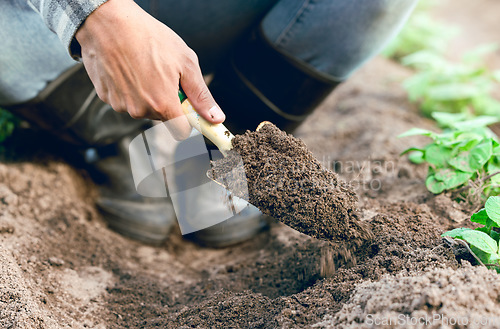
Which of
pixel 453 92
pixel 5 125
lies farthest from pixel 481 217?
pixel 5 125

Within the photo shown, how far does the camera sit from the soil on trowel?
4.02 ft

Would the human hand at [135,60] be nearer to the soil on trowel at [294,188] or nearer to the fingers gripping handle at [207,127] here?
the fingers gripping handle at [207,127]

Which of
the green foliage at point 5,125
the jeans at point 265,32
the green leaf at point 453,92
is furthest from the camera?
the green leaf at point 453,92

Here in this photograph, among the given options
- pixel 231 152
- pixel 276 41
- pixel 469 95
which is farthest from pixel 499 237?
pixel 469 95

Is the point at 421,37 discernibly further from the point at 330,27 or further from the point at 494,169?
the point at 494,169

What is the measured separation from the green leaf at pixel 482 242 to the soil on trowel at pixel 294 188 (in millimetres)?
288

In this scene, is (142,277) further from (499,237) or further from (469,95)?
(469,95)

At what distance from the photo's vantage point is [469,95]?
255 centimetres

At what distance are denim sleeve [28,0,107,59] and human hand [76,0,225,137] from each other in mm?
17

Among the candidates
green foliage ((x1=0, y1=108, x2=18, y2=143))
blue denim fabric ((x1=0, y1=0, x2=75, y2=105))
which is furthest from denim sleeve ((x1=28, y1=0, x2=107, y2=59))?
green foliage ((x1=0, y1=108, x2=18, y2=143))

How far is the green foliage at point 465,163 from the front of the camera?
1468 mm

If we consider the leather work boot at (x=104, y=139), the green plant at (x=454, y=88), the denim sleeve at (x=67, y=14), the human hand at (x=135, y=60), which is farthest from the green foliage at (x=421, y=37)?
the denim sleeve at (x=67, y=14)

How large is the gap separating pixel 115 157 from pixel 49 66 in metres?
0.61

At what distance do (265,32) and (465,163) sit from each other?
0.96m
